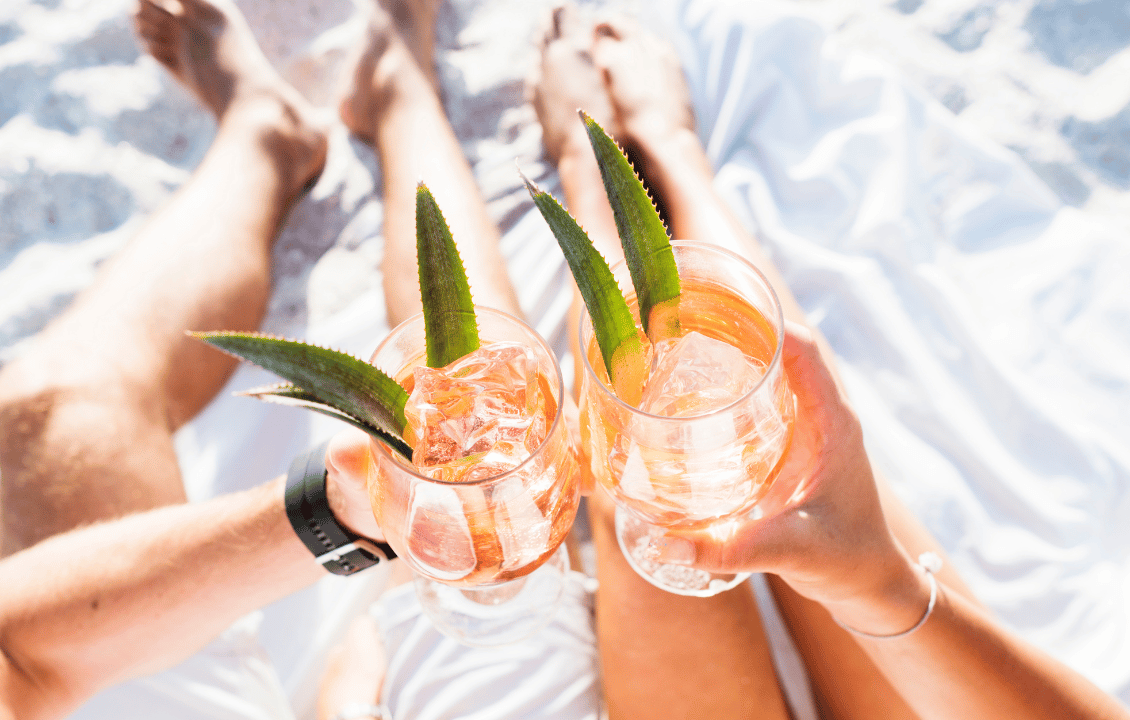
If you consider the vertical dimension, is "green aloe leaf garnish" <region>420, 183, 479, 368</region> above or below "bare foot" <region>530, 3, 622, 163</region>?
above

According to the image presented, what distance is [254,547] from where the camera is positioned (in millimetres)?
1232

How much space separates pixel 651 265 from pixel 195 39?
2002 mm

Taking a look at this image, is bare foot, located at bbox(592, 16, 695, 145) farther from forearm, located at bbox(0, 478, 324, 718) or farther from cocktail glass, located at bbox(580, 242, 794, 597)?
forearm, located at bbox(0, 478, 324, 718)

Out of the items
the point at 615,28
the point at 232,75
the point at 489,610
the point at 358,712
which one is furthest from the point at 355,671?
the point at 615,28

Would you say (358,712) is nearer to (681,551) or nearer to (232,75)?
(681,551)

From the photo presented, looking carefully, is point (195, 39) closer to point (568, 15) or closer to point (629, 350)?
point (568, 15)

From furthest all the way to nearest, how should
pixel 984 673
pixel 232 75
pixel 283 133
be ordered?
pixel 232 75 < pixel 283 133 < pixel 984 673

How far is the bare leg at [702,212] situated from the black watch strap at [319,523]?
743mm

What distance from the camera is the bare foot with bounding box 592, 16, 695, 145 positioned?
1929mm

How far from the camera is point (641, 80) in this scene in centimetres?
204

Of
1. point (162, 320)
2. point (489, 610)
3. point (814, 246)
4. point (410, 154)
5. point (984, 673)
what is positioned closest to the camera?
point (984, 673)

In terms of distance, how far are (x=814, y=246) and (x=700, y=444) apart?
111 cm

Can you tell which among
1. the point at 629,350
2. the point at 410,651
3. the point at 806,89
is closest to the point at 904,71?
the point at 806,89

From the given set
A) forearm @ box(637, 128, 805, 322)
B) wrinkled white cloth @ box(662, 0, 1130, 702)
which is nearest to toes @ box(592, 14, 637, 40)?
wrinkled white cloth @ box(662, 0, 1130, 702)
